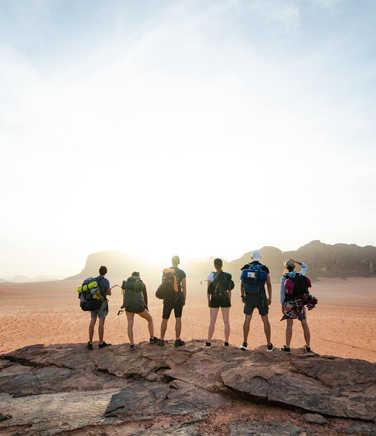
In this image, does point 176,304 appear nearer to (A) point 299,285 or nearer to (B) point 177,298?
(B) point 177,298

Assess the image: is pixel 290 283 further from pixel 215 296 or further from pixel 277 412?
pixel 277 412

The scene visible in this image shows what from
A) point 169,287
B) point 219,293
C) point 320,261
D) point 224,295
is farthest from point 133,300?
point 320,261

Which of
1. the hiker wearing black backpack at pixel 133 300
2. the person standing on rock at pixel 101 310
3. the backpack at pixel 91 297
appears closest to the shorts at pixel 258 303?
the hiker wearing black backpack at pixel 133 300

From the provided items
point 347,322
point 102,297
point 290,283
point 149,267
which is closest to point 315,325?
point 347,322

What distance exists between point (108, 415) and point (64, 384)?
6.68 feet

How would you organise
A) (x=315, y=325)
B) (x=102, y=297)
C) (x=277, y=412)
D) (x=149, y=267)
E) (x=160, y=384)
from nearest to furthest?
1. (x=277, y=412)
2. (x=160, y=384)
3. (x=102, y=297)
4. (x=315, y=325)
5. (x=149, y=267)

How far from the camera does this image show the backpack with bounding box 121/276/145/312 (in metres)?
7.14

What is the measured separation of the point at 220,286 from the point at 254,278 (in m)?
0.90

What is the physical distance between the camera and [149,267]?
4205 inches

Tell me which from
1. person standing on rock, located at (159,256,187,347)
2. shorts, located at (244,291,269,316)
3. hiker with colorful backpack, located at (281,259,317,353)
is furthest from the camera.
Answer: person standing on rock, located at (159,256,187,347)

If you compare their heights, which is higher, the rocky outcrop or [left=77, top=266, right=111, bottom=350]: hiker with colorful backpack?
[left=77, top=266, right=111, bottom=350]: hiker with colorful backpack

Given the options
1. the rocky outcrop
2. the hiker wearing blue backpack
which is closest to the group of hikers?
the hiker wearing blue backpack

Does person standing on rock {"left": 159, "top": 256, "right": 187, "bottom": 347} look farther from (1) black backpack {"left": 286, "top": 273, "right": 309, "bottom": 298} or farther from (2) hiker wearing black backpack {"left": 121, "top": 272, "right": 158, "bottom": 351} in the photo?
(1) black backpack {"left": 286, "top": 273, "right": 309, "bottom": 298}

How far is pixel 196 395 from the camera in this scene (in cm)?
464
